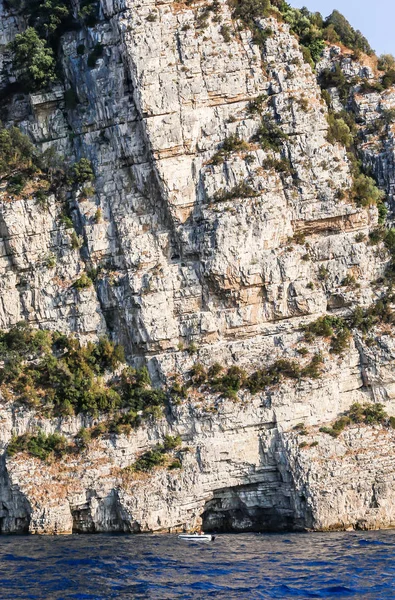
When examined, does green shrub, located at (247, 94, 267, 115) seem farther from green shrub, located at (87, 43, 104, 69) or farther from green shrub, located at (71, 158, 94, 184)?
green shrub, located at (71, 158, 94, 184)

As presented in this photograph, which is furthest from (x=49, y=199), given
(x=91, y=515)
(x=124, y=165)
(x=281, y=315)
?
(x=91, y=515)

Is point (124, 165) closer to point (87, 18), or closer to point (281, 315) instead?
point (87, 18)

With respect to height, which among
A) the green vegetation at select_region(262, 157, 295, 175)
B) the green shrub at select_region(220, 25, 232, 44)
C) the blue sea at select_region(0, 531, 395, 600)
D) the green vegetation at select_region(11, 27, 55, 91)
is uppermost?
the green vegetation at select_region(11, 27, 55, 91)

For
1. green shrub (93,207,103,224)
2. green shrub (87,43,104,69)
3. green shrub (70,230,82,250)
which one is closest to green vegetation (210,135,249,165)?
green shrub (93,207,103,224)

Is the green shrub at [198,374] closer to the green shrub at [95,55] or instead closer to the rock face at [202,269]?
the rock face at [202,269]

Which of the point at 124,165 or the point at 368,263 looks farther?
the point at 124,165

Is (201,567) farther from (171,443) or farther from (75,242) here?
(75,242)
